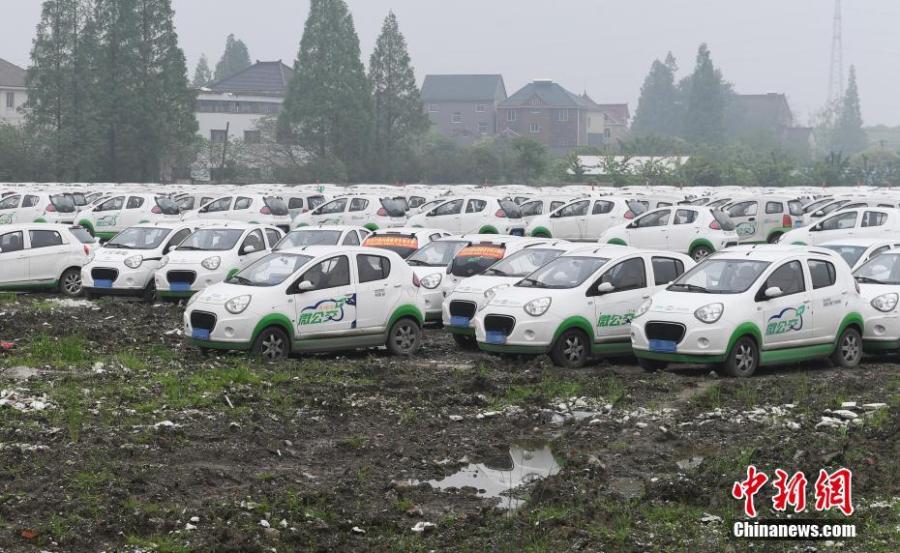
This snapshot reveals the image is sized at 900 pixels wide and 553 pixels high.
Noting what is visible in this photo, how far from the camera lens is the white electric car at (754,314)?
16266 millimetres

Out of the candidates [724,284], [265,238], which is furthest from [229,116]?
[724,284]

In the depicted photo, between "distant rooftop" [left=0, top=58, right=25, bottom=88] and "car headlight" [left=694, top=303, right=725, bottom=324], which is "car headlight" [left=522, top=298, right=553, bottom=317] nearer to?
"car headlight" [left=694, top=303, right=725, bottom=324]

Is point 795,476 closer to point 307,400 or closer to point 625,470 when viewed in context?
point 625,470

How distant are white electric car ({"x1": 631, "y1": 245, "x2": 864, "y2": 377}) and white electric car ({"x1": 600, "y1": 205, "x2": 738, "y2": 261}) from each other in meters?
12.4

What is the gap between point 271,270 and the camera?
1778 cm

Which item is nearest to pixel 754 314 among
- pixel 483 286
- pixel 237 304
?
pixel 483 286

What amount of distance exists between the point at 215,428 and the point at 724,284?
740 centimetres

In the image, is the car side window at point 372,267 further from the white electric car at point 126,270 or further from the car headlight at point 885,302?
the white electric car at point 126,270

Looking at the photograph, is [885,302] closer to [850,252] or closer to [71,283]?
[850,252]

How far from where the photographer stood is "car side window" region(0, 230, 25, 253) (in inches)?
977

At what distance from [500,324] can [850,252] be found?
745cm

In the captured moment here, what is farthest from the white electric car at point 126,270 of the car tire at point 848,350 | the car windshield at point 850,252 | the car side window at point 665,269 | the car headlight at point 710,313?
the car tire at point 848,350

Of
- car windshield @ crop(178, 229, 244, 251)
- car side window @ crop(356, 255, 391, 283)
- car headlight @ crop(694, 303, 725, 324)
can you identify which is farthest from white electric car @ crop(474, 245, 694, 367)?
car windshield @ crop(178, 229, 244, 251)

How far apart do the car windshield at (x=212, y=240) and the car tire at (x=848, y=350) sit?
37.6 ft
